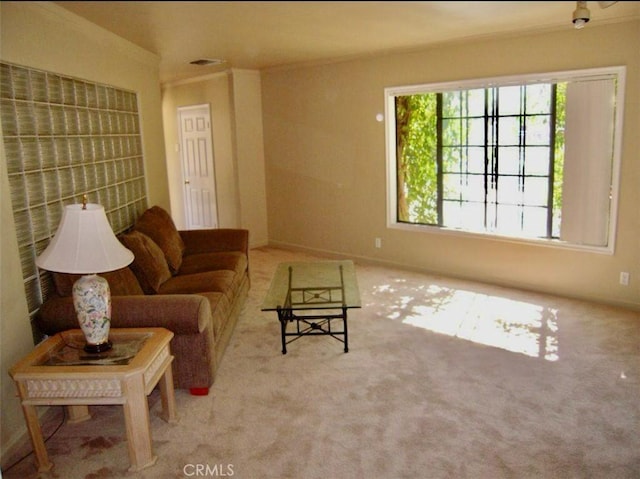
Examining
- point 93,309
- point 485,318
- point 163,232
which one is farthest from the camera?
point 163,232

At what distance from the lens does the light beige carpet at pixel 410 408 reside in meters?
2.43

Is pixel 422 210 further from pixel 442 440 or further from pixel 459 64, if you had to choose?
pixel 442 440

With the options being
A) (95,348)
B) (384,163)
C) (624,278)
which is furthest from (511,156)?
(95,348)

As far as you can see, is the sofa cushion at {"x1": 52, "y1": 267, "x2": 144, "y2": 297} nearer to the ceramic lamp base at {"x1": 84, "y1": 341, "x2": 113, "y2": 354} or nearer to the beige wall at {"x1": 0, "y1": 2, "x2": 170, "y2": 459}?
the beige wall at {"x1": 0, "y1": 2, "x2": 170, "y2": 459}

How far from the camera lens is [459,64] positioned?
4.88 m

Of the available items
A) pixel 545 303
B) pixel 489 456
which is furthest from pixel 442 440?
pixel 545 303

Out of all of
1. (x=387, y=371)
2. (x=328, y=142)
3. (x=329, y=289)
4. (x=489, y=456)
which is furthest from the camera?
(x=328, y=142)

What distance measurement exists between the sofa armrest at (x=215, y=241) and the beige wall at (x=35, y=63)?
2.60ft

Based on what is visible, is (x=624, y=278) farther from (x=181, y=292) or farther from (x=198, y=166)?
(x=198, y=166)

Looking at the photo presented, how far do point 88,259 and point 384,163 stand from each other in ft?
12.4

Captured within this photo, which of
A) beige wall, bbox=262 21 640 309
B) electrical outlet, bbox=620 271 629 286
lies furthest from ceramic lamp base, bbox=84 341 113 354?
electrical outlet, bbox=620 271 629 286

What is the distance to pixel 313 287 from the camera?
12.8 feet

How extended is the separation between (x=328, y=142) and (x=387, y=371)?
3.41 meters

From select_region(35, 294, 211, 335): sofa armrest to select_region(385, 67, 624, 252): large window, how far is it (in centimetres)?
323
